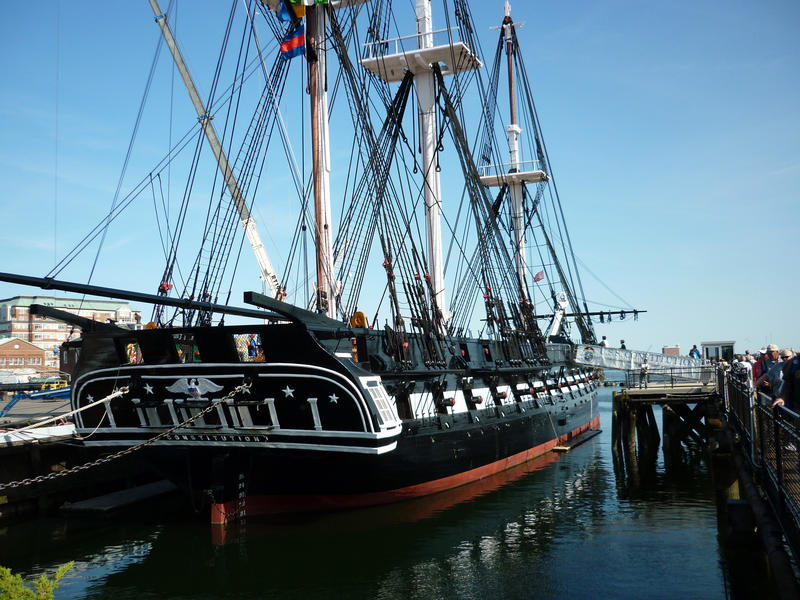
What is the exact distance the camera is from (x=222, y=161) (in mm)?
25359

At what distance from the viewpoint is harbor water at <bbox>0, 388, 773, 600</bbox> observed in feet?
38.0

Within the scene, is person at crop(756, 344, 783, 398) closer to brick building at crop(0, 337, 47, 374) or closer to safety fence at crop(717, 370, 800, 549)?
safety fence at crop(717, 370, 800, 549)

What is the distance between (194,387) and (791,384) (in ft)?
35.8

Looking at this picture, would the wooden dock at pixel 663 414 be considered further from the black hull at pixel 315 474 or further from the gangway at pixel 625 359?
the black hull at pixel 315 474

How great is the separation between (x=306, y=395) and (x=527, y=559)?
5.24 meters

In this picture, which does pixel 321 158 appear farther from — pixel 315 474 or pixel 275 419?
pixel 315 474

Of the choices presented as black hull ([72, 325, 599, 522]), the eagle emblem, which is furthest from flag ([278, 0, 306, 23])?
the eagle emblem

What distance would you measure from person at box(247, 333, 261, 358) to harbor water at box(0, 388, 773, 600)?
3693 millimetres

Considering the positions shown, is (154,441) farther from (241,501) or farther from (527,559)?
(527,559)

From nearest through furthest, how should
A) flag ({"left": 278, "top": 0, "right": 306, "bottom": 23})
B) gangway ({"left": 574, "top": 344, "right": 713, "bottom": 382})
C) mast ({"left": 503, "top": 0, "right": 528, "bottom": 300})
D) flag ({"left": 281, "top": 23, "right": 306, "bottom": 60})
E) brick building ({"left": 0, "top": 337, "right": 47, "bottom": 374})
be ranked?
flag ({"left": 278, "top": 0, "right": 306, "bottom": 23})
flag ({"left": 281, "top": 23, "right": 306, "bottom": 60})
gangway ({"left": 574, "top": 344, "right": 713, "bottom": 382})
mast ({"left": 503, "top": 0, "right": 528, "bottom": 300})
brick building ({"left": 0, "top": 337, "right": 47, "bottom": 374})

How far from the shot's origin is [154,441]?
14.8 metres

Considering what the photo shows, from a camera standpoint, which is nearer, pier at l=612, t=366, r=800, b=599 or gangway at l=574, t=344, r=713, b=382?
pier at l=612, t=366, r=800, b=599

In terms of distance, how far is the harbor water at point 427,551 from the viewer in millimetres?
11594

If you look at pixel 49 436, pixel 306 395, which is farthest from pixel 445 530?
pixel 49 436
